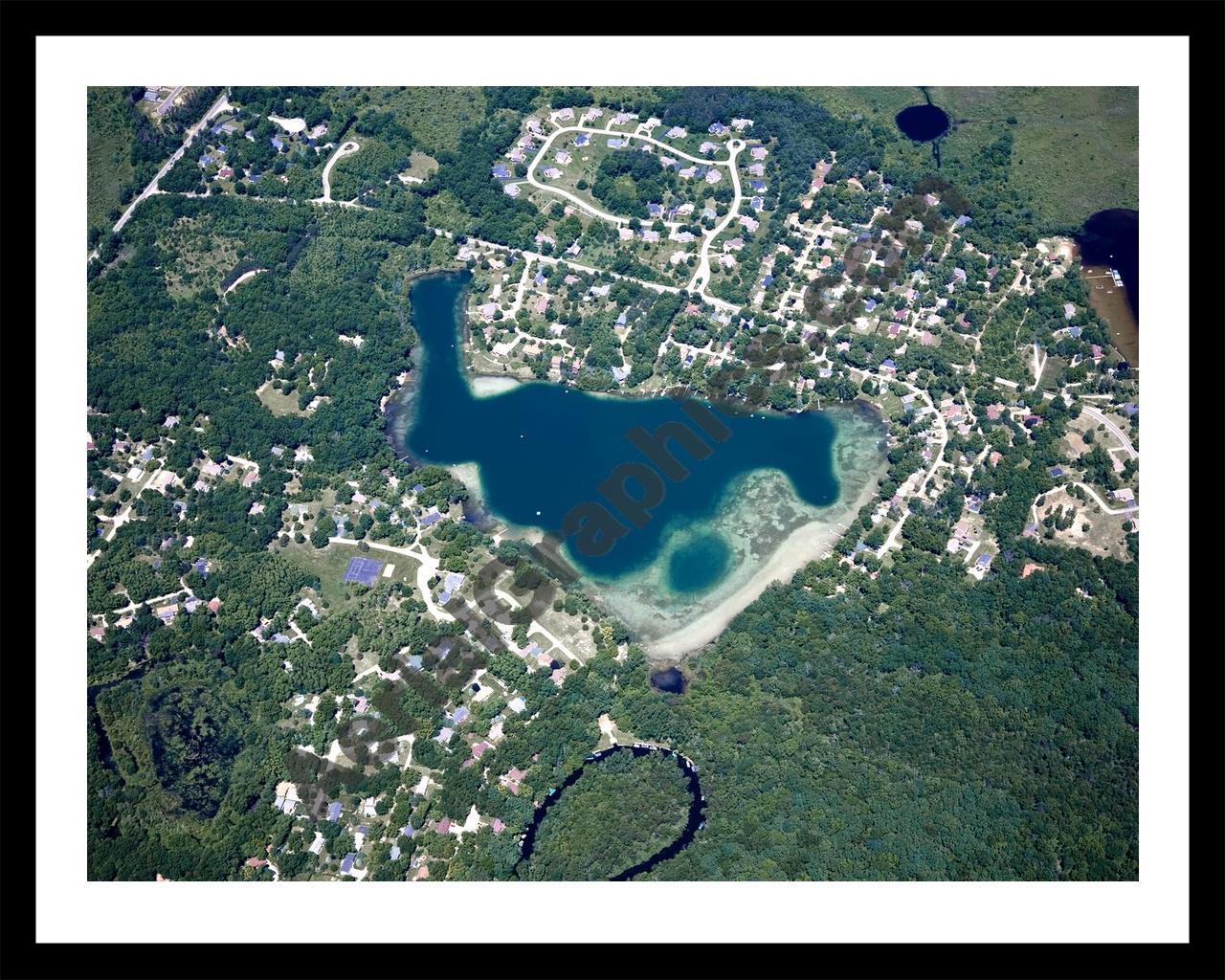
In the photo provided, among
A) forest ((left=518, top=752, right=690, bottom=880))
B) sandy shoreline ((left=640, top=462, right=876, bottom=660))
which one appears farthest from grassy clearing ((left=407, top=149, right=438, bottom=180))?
forest ((left=518, top=752, right=690, bottom=880))

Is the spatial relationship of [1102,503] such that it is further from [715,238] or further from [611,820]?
[611,820]

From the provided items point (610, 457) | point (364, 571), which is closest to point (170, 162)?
point (364, 571)

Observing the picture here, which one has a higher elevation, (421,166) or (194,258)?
(421,166)

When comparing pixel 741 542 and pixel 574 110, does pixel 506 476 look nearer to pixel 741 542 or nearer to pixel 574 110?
pixel 741 542

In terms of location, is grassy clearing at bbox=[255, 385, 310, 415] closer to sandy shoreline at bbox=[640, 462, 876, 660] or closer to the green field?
sandy shoreline at bbox=[640, 462, 876, 660]

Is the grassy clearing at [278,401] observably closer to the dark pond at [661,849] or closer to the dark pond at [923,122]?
the dark pond at [661,849]

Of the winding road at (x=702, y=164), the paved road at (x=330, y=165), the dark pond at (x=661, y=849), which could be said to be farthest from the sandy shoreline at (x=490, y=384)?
the dark pond at (x=661, y=849)
